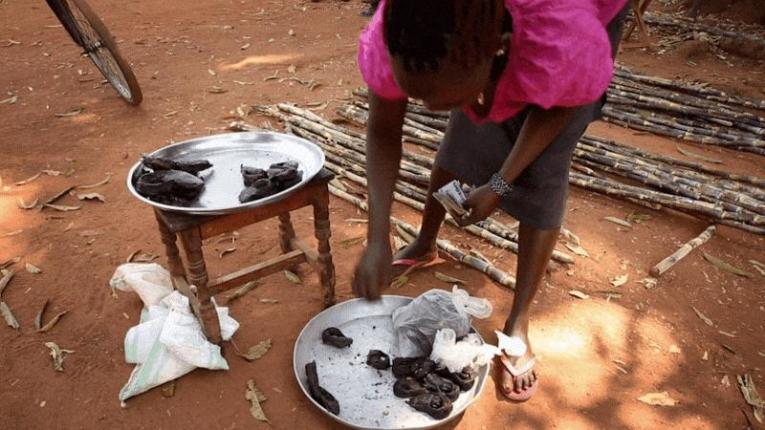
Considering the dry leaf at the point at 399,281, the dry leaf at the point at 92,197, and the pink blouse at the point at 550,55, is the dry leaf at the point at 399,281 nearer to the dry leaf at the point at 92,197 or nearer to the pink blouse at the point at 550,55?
the pink blouse at the point at 550,55

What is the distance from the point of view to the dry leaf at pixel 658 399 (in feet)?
7.06

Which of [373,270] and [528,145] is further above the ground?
[528,145]

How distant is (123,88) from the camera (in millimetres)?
4617

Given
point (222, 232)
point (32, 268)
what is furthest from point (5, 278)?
point (222, 232)

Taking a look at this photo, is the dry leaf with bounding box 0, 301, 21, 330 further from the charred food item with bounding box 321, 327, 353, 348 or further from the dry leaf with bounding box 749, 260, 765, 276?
the dry leaf with bounding box 749, 260, 765, 276

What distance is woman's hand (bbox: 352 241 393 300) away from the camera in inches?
72.1

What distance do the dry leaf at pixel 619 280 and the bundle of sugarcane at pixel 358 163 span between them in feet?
0.75

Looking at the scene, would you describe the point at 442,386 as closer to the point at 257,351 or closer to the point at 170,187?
the point at 257,351

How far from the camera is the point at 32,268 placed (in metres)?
2.79

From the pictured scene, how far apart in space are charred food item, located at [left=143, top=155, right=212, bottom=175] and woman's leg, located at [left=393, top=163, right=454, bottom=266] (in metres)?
1.06

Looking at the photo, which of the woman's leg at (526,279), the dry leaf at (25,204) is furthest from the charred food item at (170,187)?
the dry leaf at (25,204)

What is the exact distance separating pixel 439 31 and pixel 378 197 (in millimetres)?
815

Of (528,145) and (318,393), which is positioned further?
(318,393)

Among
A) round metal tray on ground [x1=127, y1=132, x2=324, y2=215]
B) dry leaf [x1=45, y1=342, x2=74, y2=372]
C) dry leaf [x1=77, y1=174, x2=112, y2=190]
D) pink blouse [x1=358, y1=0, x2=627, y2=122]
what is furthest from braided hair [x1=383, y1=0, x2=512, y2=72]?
dry leaf [x1=77, y1=174, x2=112, y2=190]
